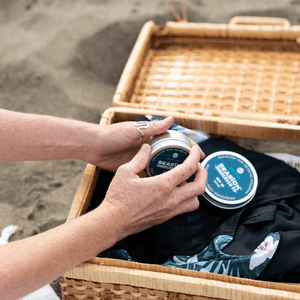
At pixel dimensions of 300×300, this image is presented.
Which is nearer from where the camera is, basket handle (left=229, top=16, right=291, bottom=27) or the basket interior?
the basket interior

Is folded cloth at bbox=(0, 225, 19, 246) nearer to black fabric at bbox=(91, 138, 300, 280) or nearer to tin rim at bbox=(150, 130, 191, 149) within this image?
black fabric at bbox=(91, 138, 300, 280)

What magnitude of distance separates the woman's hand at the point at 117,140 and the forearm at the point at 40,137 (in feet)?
0.08

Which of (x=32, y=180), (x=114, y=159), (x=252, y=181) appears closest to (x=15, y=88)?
(x=32, y=180)

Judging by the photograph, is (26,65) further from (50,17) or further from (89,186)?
(89,186)

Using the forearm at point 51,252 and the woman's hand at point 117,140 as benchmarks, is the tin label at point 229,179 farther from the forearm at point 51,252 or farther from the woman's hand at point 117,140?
the forearm at point 51,252

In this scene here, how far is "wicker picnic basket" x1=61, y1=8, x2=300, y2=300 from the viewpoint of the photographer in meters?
0.60

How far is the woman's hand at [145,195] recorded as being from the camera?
640mm

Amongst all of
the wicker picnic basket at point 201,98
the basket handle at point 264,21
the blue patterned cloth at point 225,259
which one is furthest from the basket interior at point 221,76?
the blue patterned cloth at point 225,259

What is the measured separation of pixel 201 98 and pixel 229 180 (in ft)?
1.51

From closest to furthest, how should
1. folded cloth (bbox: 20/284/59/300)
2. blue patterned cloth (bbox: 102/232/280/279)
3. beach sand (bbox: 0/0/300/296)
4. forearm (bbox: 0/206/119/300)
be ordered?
forearm (bbox: 0/206/119/300) → blue patterned cloth (bbox: 102/232/280/279) → folded cloth (bbox: 20/284/59/300) → beach sand (bbox: 0/0/300/296)

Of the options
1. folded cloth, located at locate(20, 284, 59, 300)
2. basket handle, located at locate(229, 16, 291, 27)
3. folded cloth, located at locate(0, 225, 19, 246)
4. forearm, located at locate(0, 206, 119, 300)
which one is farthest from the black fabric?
basket handle, located at locate(229, 16, 291, 27)

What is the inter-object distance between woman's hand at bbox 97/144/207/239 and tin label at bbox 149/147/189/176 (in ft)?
0.12

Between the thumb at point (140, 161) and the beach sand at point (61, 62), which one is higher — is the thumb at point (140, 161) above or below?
above

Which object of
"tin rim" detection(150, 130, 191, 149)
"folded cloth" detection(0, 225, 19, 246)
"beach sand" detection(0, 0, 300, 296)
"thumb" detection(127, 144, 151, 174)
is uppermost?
"thumb" detection(127, 144, 151, 174)
